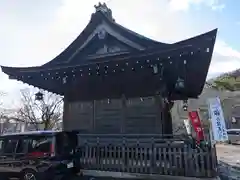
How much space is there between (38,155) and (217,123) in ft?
20.9

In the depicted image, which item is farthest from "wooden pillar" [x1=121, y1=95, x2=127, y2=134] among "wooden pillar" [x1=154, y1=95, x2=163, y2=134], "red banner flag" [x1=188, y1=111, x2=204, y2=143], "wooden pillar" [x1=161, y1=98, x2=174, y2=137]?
"red banner flag" [x1=188, y1=111, x2=204, y2=143]

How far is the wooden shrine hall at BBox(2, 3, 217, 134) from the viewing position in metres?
8.85

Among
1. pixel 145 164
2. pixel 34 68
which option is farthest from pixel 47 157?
pixel 34 68

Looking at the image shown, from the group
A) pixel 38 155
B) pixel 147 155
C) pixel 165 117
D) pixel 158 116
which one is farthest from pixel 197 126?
pixel 38 155

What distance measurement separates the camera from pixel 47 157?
7.65 meters

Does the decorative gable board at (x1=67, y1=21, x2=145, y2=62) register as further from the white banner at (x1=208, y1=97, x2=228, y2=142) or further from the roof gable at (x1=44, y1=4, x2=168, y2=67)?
the white banner at (x1=208, y1=97, x2=228, y2=142)

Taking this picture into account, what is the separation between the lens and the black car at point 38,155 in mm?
7617

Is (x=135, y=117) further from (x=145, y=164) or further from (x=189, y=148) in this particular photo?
(x=189, y=148)

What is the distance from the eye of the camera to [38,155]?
7.77m

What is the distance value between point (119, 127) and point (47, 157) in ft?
10.8

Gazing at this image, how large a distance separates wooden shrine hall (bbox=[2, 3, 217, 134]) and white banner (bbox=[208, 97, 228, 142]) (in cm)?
142

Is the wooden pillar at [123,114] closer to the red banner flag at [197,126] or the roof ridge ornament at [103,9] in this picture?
the red banner flag at [197,126]

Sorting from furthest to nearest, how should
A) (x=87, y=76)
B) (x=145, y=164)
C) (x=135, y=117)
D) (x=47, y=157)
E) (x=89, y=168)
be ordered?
(x=87, y=76), (x=135, y=117), (x=89, y=168), (x=145, y=164), (x=47, y=157)

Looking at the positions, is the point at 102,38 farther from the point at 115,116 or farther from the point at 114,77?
the point at 115,116
